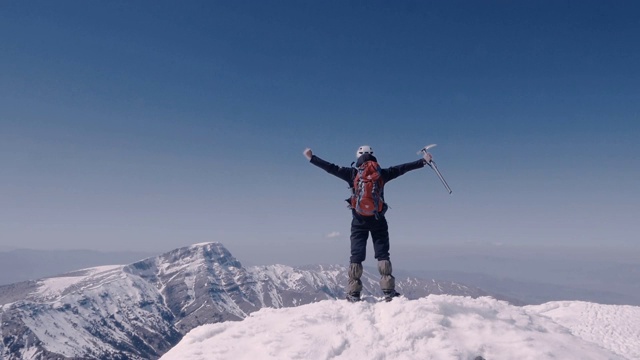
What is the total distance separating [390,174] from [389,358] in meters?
6.54

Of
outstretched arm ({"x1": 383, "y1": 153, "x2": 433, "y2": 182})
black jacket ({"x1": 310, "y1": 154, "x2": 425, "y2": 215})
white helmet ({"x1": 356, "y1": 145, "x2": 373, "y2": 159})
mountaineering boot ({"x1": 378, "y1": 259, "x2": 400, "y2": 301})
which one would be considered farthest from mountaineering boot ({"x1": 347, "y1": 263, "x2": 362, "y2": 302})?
white helmet ({"x1": 356, "y1": 145, "x2": 373, "y2": 159})

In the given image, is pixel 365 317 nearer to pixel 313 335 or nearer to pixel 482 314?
pixel 313 335

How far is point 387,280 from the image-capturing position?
482 inches

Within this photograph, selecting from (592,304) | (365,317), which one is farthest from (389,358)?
(592,304)

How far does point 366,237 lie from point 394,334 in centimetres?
414

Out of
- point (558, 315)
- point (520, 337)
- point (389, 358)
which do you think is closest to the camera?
point (389, 358)

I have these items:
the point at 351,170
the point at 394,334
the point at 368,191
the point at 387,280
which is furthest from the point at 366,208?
the point at 394,334

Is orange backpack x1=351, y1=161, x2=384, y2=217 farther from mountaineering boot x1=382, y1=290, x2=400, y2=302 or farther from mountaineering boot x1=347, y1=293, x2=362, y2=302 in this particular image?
mountaineering boot x1=347, y1=293, x2=362, y2=302

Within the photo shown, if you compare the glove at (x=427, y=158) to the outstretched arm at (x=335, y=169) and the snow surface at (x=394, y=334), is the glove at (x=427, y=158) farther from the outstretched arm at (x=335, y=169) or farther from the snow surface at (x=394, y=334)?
the snow surface at (x=394, y=334)

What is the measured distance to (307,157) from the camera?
13.6 m

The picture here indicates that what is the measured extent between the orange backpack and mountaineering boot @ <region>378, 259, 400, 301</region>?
5.41ft

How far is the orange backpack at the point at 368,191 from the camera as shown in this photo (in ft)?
41.4

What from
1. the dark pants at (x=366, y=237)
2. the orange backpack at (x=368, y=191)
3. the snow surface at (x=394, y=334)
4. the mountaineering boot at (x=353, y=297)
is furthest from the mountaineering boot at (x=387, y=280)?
the orange backpack at (x=368, y=191)

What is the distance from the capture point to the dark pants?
41.9 feet
